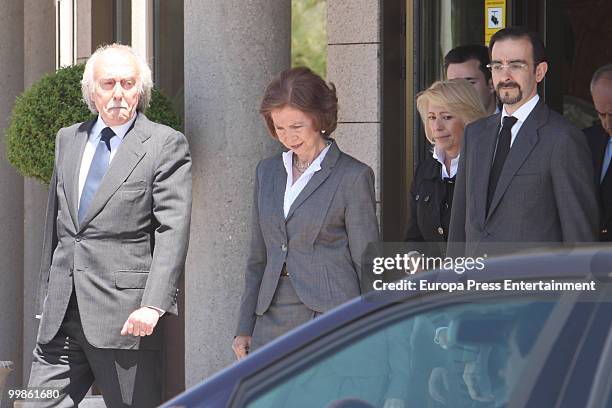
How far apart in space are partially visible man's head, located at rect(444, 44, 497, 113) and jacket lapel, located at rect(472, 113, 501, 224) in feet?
3.61

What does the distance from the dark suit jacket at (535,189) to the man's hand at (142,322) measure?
1.17 m

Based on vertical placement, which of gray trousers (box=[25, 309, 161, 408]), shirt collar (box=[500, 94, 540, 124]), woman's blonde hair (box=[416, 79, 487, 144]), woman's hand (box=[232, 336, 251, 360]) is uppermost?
woman's blonde hair (box=[416, 79, 487, 144])

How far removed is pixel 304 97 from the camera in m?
4.96

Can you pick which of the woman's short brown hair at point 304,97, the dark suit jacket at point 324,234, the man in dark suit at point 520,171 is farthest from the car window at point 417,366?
the woman's short brown hair at point 304,97

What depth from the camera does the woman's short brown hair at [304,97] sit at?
4.96 m

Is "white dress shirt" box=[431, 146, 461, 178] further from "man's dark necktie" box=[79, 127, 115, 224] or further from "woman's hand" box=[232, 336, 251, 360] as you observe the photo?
"man's dark necktie" box=[79, 127, 115, 224]

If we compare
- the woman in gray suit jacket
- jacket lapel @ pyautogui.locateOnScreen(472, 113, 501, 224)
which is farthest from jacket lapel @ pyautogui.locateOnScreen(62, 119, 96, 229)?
jacket lapel @ pyautogui.locateOnScreen(472, 113, 501, 224)

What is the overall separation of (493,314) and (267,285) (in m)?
2.39

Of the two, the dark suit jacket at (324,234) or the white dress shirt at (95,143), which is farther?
the white dress shirt at (95,143)

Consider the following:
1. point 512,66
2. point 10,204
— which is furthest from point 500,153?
point 10,204

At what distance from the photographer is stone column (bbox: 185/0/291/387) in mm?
6473

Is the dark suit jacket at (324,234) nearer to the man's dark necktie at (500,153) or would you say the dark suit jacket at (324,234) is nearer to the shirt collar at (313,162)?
the shirt collar at (313,162)

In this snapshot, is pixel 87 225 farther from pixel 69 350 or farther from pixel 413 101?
pixel 413 101

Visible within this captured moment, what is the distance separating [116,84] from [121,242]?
0.64 meters
